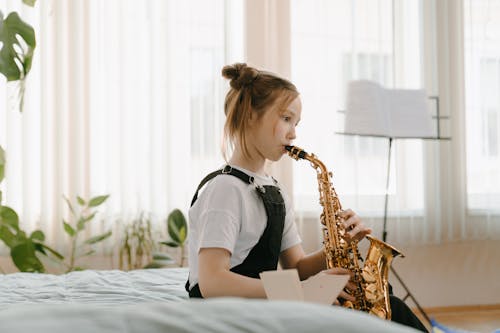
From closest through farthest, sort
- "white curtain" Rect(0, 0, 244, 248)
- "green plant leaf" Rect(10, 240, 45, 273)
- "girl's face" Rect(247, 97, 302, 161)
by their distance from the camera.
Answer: "girl's face" Rect(247, 97, 302, 161) → "green plant leaf" Rect(10, 240, 45, 273) → "white curtain" Rect(0, 0, 244, 248)

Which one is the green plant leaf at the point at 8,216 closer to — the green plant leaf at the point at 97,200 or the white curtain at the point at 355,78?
the green plant leaf at the point at 97,200

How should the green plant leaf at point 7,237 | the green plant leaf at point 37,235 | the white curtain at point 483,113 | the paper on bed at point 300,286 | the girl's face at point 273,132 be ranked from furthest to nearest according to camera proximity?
1. the white curtain at point 483,113
2. the green plant leaf at point 37,235
3. the green plant leaf at point 7,237
4. the girl's face at point 273,132
5. the paper on bed at point 300,286

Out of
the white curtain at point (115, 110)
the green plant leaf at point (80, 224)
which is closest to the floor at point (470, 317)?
the white curtain at point (115, 110)

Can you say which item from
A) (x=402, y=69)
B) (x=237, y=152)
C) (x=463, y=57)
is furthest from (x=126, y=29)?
(x=237, y=152)

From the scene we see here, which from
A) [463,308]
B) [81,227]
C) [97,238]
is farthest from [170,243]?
[463,308]

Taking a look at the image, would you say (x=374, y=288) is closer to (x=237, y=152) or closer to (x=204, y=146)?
(x=237, y=152)

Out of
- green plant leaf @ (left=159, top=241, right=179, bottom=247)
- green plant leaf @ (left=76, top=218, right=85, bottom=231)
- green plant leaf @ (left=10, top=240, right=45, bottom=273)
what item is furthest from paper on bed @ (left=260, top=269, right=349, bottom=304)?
green plant leaf @ (left=76, top=218, right=85, bottom=231)

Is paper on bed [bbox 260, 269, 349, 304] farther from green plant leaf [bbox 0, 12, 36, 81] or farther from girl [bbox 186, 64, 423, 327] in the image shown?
green plant leaf [bbox 0, 12, 36, 81]

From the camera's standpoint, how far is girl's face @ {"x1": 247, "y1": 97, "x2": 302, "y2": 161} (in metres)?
1.98

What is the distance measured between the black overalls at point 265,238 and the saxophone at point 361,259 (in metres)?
0.13

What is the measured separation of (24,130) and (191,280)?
2632mm

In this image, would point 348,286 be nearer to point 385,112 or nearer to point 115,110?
point 385,112

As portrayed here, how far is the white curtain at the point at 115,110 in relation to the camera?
4250 millimetres

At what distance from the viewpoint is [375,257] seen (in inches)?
77.3
